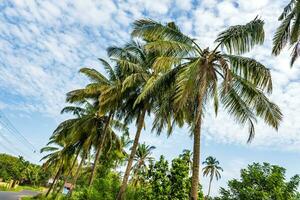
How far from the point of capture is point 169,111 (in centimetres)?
1266

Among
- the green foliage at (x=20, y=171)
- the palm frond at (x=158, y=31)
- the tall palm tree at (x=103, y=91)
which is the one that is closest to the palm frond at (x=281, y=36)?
the palm frond at (x=158, y=31)

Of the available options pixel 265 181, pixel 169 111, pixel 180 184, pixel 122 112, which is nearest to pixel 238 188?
pixel 265 181

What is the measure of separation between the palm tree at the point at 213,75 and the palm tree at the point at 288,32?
94 cm

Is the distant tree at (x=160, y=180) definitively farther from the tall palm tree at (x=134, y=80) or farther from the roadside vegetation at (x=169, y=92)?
the tall palm tree at (x=134, y=80)

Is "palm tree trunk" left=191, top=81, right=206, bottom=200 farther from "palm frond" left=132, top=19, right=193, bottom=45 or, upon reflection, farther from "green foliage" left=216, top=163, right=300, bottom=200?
"green foliage" left=216, top=163, right=300, bottom=200

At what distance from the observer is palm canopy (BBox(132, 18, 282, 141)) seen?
34.3ft

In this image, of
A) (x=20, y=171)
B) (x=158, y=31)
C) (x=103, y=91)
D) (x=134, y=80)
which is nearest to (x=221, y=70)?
(x=158, y=31)

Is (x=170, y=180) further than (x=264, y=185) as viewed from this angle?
No

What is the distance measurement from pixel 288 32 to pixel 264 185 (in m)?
28.3

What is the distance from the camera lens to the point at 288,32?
11.5 m

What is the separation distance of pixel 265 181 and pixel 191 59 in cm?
2880

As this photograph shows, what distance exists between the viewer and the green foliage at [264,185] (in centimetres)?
3491

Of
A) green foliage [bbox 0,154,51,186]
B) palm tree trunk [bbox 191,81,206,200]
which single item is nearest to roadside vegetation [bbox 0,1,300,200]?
palm tree trunk [bbox 191,81,206,200]

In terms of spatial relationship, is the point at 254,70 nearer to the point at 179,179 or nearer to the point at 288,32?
the point at 288,32
